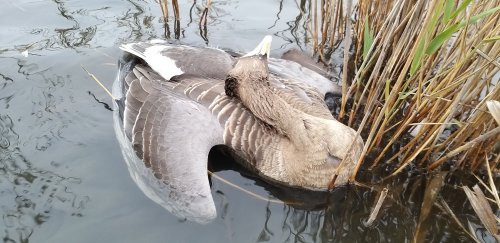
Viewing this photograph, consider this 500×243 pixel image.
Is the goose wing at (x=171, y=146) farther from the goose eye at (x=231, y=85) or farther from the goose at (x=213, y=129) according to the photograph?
the goose eye at (x=231, y=85)

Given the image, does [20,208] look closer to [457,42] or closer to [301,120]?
[301,120]

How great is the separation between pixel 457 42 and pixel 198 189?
2.12 m

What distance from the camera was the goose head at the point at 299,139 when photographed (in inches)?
147

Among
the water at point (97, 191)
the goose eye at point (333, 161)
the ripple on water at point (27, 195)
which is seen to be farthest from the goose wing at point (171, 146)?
the goose eye at point (333, 161)

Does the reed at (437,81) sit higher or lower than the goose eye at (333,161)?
higher

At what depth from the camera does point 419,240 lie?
350 cm

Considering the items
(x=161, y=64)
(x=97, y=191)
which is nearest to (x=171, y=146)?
(x=97, y=191)

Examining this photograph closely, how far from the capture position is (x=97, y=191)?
3.89 meters

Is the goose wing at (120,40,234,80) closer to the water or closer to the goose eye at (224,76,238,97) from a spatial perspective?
the goose eye at (224,76,238,97)

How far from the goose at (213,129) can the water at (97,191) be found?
15 cm

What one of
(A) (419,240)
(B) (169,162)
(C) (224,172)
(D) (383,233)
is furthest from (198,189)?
(A) (419,240)

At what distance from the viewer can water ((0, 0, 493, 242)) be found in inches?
140

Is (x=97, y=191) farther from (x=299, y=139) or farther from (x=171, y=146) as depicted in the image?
(x=299, y=139)

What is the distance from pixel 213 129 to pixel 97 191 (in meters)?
1.01
